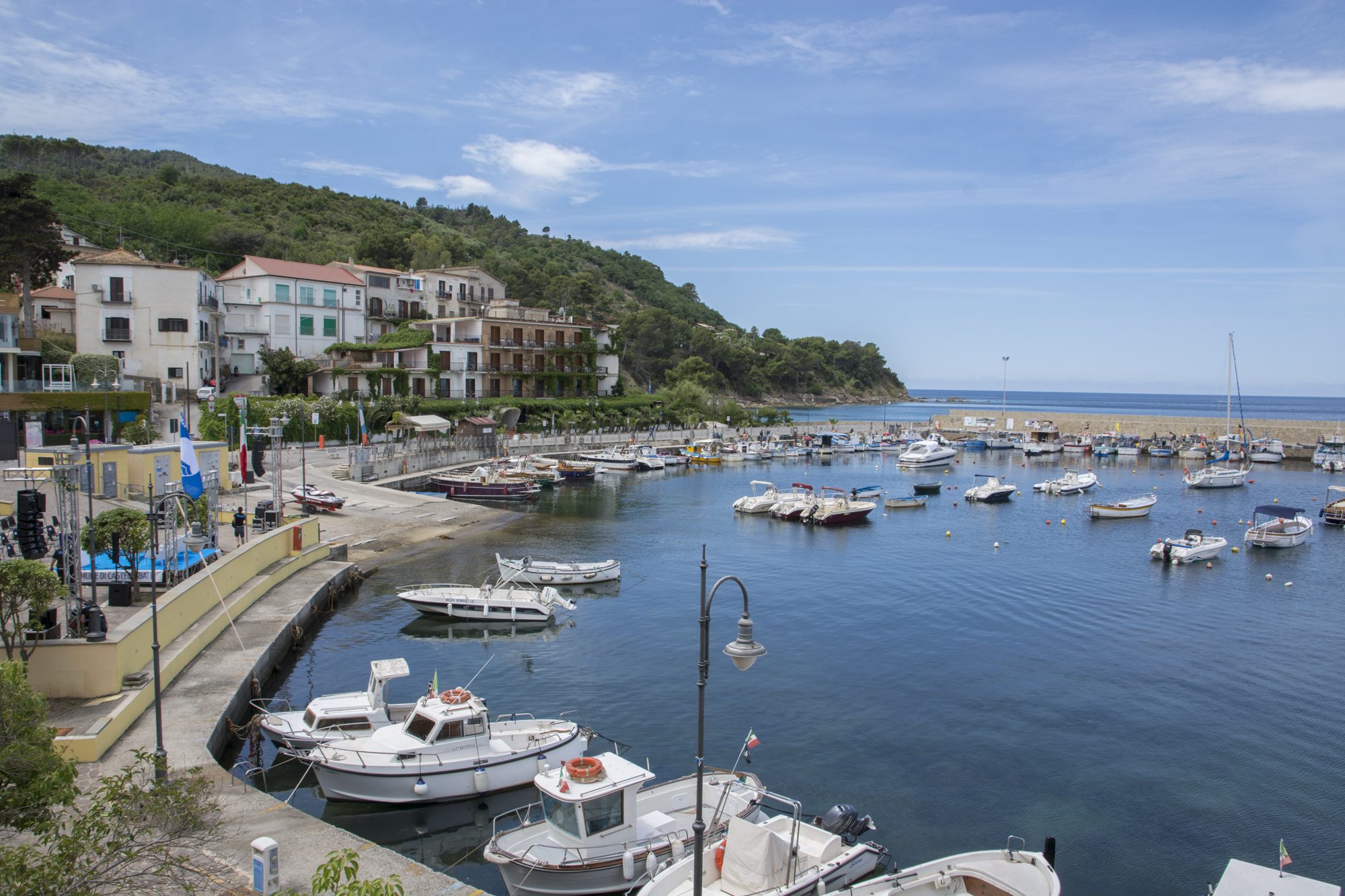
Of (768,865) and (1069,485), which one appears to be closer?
(768,865)

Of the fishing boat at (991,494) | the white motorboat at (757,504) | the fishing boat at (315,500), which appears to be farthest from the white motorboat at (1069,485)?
the fishing boat at (315,500)

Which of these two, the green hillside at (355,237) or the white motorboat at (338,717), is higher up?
the green hillside at (355,237)

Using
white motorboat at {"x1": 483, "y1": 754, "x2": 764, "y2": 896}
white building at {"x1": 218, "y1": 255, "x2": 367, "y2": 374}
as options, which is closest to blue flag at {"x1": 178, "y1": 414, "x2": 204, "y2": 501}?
white motorboat at {"x1": 483, "y1": 754, "x2": 764, "y2": 896}

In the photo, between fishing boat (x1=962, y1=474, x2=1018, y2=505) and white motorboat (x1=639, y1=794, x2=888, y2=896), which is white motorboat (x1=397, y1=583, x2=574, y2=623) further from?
fishing boat (x1=962, y1=474, x2=1018, y2=505)

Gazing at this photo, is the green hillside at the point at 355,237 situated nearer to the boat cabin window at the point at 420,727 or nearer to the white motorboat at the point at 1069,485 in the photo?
the white motorboat at the point at 1069,485

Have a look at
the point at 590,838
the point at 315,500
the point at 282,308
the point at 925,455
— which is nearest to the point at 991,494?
the point at 925,455

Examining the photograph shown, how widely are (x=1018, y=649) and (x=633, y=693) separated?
1361cm

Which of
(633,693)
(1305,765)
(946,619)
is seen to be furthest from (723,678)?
(1305,765)

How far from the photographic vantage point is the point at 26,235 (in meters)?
55.1

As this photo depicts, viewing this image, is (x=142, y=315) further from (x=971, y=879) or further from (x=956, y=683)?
(x=971, y=879)

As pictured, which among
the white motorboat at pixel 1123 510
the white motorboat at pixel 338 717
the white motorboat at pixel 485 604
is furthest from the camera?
the white motorboat at pixel 1123 510

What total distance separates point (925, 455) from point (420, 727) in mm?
76246

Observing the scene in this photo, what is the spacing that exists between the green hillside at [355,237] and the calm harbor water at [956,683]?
64.2 m

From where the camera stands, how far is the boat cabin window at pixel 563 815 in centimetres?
1514
